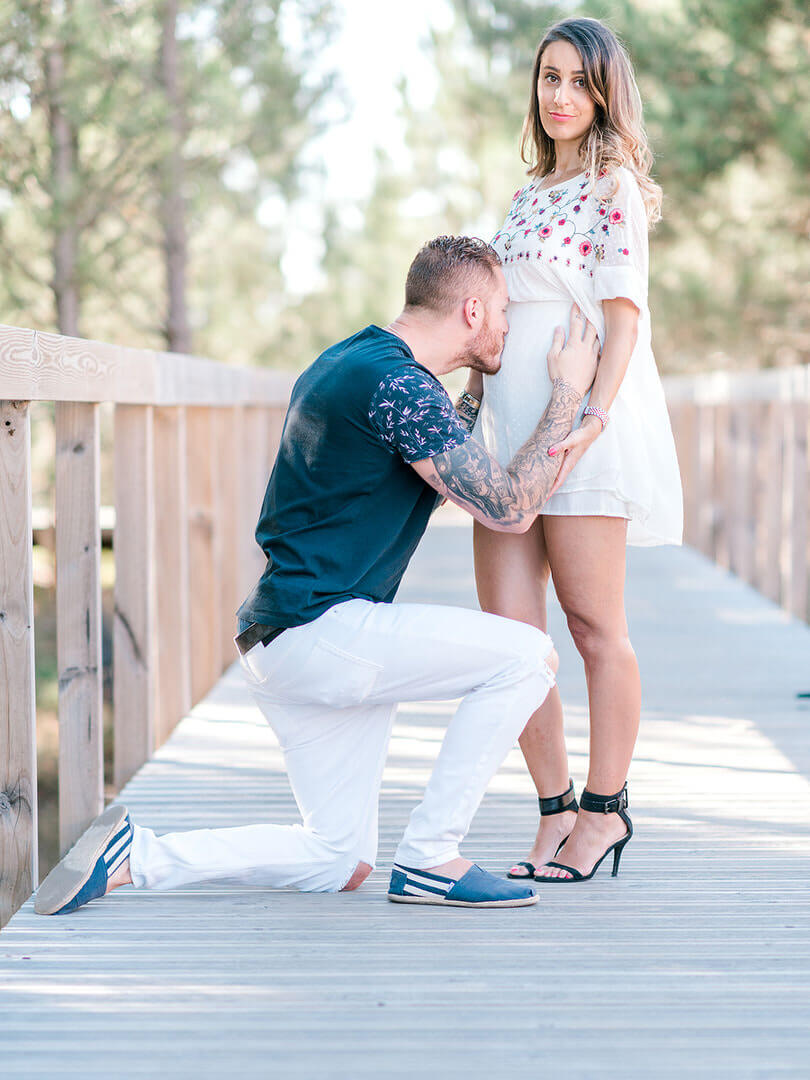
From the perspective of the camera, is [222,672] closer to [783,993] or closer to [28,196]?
[783,993]

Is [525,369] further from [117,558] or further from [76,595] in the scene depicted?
[117,558]

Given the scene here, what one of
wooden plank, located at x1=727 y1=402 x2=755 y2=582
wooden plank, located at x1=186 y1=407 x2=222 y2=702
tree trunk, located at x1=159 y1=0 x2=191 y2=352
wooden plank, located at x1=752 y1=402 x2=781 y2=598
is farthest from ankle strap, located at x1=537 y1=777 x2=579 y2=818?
tree trunk, located at x1=159 y1=0 x2=191 y2=352

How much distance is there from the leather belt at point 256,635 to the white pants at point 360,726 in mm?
14

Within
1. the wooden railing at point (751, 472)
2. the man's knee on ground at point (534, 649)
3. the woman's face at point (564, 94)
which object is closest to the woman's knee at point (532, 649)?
the man's knee on ground at point (534, 649)

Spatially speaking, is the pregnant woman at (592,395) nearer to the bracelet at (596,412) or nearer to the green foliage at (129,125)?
the bracelet at (596,412)

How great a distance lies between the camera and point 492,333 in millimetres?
2500

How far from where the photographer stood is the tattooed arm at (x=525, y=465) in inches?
91.2

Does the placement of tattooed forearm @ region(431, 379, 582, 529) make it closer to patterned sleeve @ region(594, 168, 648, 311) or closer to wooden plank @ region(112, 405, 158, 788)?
patterned sleeve @ region(594, 168, 648, 311)

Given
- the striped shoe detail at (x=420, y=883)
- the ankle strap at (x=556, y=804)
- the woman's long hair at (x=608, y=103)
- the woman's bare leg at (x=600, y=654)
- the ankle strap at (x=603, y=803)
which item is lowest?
the striped shoe detail at (x=420, y=883)

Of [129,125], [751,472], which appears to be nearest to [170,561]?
[751,472]

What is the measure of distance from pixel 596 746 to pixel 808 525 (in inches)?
150

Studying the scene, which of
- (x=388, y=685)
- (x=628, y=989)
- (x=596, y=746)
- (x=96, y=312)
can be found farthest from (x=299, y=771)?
(x=96, y=312)

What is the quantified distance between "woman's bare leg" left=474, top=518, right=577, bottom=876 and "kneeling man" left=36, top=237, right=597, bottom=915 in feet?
0.67

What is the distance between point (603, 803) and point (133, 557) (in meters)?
1.40
